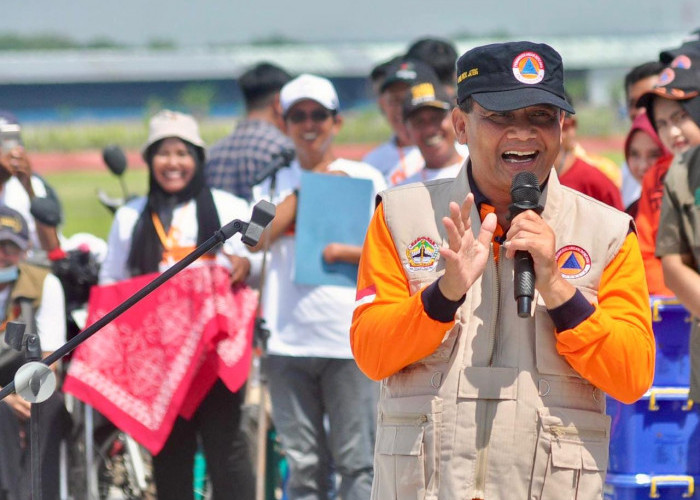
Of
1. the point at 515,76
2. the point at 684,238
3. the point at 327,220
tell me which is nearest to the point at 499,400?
the point at 515,76

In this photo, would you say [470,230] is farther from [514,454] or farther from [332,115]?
[332,115]

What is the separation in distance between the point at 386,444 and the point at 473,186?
2.31 feet

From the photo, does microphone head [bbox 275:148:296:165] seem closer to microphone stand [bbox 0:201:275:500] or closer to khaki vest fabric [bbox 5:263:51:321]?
khaki vest fabric [bbox 5:263:51:321]

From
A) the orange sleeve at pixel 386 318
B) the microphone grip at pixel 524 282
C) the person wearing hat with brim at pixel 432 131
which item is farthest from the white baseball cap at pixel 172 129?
the microphone grip at pixel 524 282

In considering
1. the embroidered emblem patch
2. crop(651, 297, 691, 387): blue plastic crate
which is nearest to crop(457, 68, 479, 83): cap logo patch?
the embroidered emblem patch

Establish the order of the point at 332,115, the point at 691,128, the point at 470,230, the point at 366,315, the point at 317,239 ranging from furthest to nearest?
the point at 332,115 < the point at 317,239 < the point at 691,128 < the point at 366,315 < the point at 470,230

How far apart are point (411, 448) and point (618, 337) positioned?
58cm

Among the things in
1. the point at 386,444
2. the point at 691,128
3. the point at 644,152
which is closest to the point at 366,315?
the point at 386,444

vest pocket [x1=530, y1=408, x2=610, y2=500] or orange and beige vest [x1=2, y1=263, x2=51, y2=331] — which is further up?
orange and beige vest [x1=2, y1=263, x2=51, y2=331]

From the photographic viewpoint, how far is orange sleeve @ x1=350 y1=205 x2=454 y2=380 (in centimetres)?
299

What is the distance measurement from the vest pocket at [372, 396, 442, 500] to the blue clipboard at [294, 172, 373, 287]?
270 centimetres

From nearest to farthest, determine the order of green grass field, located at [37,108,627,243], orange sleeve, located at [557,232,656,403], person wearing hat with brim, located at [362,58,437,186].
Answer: orange sleeve, located at [557,232,656,403] → person wearing hat with brim, located at [362,58,437,186] → green grass field, located at [37,108,627,243]

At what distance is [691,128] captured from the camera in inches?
209

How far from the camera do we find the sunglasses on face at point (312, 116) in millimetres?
6230
